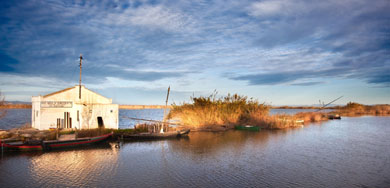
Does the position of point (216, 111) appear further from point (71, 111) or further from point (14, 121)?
point (14, 121)

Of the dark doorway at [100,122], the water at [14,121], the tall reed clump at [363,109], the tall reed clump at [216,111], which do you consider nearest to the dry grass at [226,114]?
the tall reed clump at [216,111]

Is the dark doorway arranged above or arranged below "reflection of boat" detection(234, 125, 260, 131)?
above

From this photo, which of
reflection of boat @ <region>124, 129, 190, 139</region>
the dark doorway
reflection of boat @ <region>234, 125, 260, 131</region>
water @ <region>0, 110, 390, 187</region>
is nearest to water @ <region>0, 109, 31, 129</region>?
the dark doorway

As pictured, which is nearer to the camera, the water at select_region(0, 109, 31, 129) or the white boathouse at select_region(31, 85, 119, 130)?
the white boathouse at select_region(31, 85, 119, 130)

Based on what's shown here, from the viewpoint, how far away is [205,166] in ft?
43.4

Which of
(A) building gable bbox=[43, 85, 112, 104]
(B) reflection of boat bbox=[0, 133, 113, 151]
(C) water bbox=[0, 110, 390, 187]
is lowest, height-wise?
(C) water bbox=[0, 110, 390, 187]

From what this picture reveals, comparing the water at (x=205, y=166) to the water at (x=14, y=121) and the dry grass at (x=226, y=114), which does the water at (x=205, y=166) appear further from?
the water at (x=14, y=121)

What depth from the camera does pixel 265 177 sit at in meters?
11.3

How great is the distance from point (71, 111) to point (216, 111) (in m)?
15.9

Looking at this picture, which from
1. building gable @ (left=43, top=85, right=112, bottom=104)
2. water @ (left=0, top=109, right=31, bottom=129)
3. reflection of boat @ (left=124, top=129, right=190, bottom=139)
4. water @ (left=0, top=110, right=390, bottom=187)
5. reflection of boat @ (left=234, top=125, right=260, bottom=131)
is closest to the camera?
water @ (left=0, top=110, right=390, bottom=187)

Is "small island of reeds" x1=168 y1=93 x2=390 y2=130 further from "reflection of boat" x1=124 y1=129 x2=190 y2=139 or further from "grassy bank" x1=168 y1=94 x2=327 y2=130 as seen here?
"reflection of boat" x1=124 y1=129 x2=190 y2=139

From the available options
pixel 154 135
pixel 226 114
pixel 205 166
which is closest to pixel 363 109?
pixel 226 114

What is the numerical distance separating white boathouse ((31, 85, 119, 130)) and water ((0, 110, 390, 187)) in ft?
18.7

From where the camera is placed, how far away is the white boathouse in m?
23.8
